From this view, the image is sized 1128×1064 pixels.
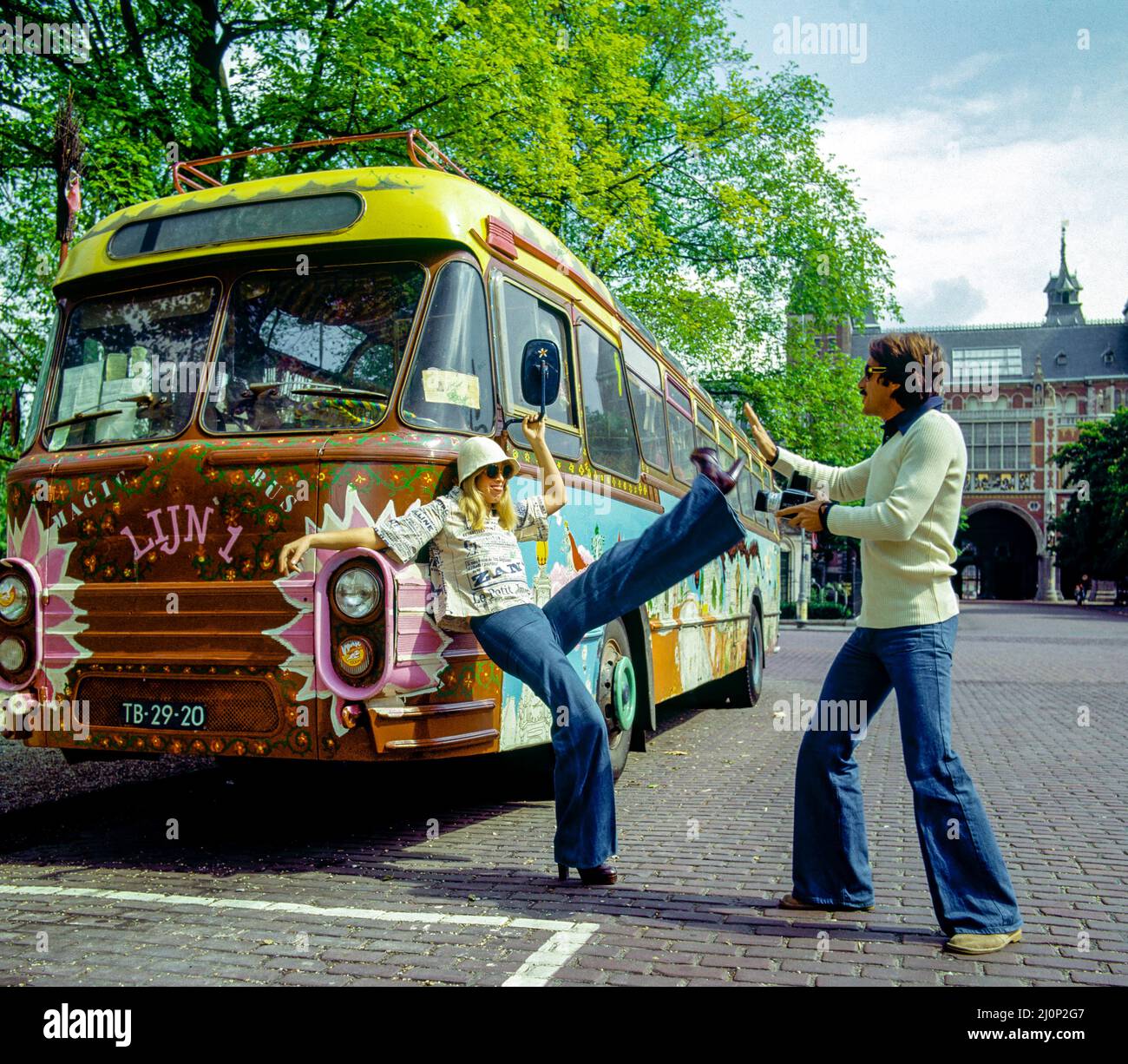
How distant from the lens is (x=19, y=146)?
14.3 m

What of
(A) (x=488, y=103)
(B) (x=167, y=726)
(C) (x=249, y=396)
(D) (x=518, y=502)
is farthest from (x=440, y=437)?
(A) (x=488, y=103)

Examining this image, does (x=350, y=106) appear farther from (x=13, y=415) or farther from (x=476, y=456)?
(x=476, y=456)

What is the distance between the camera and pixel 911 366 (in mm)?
4242

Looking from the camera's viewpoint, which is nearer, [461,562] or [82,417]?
[461,562]

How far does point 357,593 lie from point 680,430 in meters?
5.38

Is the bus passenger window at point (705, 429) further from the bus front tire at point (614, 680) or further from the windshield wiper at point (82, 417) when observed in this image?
the windshield wiper at point (82, 417)

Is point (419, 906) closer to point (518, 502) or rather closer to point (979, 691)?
point (518, 502)

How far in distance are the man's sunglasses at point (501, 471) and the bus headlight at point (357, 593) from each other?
0.66 meters

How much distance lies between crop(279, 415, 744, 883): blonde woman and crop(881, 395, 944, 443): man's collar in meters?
0.61

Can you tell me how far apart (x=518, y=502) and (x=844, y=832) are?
2004 millimetres

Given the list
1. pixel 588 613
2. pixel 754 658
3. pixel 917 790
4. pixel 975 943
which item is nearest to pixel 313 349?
pixel 588 613


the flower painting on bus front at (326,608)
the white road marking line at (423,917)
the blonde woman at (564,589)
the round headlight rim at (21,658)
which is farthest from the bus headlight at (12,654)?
the blonde woman at (564,589)

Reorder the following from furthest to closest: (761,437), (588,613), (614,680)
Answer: (614,680) → (588,613) → (761,437)

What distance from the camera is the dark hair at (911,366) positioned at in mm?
4223
